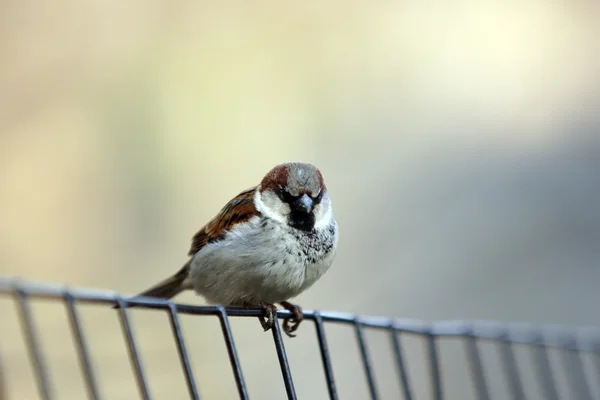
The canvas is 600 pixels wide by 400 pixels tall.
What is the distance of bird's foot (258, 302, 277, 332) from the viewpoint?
996 millimetres

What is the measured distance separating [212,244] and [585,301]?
290 centimetres

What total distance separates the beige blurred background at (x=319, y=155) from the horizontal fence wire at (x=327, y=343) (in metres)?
0.86

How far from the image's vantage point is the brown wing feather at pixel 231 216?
1.35 metres

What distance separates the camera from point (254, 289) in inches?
48.9

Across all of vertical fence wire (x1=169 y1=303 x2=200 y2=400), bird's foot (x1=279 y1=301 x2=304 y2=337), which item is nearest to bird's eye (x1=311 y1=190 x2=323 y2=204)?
bird's foot (x1=279 y1=301 x2=304 y2=337)

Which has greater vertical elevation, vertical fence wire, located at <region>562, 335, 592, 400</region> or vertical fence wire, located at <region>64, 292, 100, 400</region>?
vertical fence wire, located at <region>562, 335, 592, 400</region>

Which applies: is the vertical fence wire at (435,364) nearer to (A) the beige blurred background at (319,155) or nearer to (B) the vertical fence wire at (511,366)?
(B) the vertical fence wire at (511,366)

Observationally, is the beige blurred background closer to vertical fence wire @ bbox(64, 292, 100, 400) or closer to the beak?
the beak

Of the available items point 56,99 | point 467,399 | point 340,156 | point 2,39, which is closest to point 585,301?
point 467,399

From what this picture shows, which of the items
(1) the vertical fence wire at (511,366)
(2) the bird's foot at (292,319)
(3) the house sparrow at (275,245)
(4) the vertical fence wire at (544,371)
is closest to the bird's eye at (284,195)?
(3) the house sparrow at (275,245)

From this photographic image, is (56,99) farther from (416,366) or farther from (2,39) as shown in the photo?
(416,366)

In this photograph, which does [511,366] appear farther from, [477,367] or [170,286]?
[170,286]

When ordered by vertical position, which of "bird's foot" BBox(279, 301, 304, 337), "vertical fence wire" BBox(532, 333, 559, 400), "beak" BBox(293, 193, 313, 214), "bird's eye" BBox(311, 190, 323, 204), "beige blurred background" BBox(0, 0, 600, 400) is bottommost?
"vertical fence wire" BBox(532, 333, 559, 400)

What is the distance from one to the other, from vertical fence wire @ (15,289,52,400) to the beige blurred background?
4.14 ft
